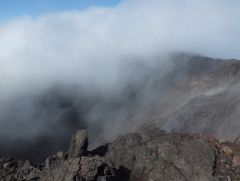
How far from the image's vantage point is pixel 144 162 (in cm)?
10281

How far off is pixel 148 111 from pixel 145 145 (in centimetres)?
8383

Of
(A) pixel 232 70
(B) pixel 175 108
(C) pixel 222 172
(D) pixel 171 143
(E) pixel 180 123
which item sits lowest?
(C) pixel 222 172

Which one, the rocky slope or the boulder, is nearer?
the rocky slope

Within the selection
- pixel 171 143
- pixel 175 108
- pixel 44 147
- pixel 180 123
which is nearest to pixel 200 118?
pixel 180 123

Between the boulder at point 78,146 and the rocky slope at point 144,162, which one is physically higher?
the boulder at point 78,146

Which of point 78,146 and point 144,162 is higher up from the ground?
point 78,146

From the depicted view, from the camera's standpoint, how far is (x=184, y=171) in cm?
9944

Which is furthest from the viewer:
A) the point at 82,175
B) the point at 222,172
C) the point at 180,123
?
the point at 180,123

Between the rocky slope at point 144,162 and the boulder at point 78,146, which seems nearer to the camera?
the rocky slope at point 144,162

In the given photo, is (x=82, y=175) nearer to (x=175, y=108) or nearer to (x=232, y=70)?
(x=175, y=108)

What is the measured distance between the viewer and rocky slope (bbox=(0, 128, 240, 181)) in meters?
94.0

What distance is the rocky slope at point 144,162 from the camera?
308 ft

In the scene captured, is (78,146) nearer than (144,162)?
No

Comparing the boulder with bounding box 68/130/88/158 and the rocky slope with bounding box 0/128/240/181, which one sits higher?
the boulder with bounding box 68/130/88/158
